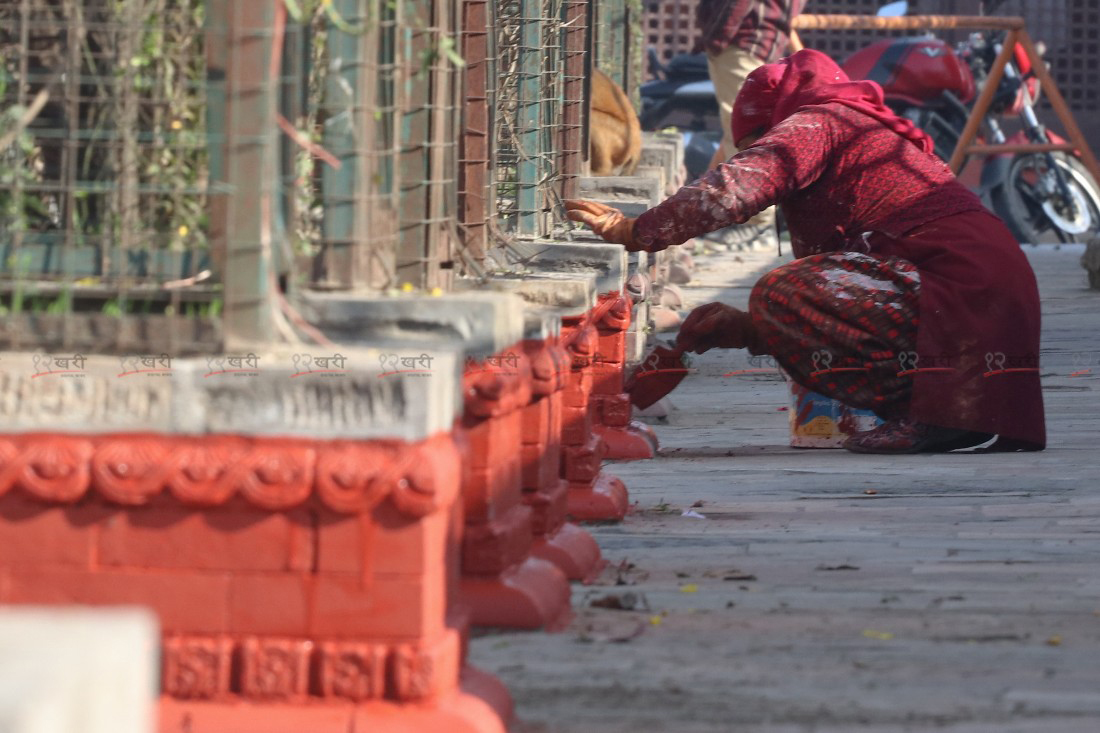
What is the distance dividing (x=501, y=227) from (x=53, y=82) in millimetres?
2147

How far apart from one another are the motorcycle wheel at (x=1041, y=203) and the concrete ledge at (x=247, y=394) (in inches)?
446

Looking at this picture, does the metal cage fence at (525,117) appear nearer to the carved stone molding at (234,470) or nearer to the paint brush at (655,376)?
the paint brush at (655,376)

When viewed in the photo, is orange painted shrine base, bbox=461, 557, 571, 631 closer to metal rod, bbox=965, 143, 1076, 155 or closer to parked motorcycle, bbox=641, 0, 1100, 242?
metal rod, bbox=965, 143, 1076, 155

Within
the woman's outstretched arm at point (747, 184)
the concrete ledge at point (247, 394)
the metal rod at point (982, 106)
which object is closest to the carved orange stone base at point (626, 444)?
the woman's outstretched arm at point (747, 184)

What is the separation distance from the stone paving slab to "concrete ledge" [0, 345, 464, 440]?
514mm

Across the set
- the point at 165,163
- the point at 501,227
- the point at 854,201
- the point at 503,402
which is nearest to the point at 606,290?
the point at 501,227

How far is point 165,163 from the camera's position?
Answer: 2.64 metres

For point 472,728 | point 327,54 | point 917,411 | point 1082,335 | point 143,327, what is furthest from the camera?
point 1082,335

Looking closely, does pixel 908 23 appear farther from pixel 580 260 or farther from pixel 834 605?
pixel 834 605

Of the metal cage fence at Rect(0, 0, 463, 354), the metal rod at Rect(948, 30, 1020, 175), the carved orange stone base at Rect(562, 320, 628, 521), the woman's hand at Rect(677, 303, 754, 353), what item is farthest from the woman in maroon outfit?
the metal rod at Rect(948, 30, 1020, 175)

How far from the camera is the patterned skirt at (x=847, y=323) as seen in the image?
16.4 ft

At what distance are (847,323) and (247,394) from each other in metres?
2.94

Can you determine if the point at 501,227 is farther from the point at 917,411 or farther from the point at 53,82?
the point at 53,82

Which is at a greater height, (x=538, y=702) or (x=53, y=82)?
(x=53, y=82)
